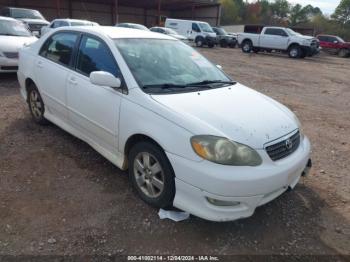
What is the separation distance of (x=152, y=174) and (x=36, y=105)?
9.26ft

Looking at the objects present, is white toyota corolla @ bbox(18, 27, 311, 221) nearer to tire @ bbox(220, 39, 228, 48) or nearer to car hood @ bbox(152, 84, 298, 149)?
car hood @ bbox(152, 84, 298, 149)

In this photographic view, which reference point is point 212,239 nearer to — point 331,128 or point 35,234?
point 35,234

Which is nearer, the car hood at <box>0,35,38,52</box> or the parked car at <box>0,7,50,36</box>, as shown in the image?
the car hood at <box>0,35,38,52</box>

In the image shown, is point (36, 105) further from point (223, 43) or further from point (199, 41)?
point (223, 43)

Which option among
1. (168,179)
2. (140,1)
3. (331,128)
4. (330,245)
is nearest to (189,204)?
(168,179)

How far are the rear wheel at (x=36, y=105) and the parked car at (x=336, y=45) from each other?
28864 millimetres

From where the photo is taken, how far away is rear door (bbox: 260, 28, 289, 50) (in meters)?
23.1

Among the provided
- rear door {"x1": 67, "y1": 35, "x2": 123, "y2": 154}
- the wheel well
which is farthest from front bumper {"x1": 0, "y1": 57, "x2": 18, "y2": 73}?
the wheel well

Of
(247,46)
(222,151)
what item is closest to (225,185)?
(222,151)

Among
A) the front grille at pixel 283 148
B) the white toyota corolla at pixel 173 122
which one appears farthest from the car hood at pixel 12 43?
the front grille at pixel 283 148

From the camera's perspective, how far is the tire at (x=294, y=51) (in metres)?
22.8

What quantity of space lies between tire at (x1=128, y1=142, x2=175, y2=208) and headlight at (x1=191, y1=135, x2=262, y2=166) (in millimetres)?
373

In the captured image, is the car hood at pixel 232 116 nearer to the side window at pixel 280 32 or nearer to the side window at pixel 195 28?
the side window at pixel 280 32

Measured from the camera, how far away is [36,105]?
508 centimetres
